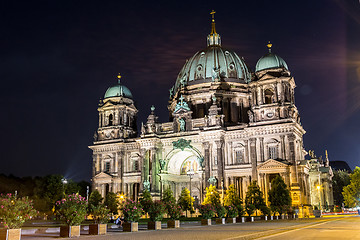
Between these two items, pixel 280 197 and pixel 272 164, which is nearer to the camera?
pixel 280 197

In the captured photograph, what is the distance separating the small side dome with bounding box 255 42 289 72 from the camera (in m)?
76.0

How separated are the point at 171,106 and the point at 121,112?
1239 cm

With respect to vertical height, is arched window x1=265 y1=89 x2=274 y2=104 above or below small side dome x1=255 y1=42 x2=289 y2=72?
below

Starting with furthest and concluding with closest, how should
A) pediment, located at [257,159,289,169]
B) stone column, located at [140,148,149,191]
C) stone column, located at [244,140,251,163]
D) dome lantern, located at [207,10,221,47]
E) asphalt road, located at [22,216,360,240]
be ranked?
dome lantern, located at [207,10,221,47] < stone column, located at [140,148,149,191] < stone column, located at [244,140,251,163] < pediment, located at [257,159,289,169] < asphalt road, located at [22,216,360,240]

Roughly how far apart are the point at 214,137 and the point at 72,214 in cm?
5034

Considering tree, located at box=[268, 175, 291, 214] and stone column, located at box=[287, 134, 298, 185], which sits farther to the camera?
stone column, located at box=[287, 134, 298, 185]

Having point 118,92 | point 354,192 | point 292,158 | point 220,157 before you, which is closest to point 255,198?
point 292,158

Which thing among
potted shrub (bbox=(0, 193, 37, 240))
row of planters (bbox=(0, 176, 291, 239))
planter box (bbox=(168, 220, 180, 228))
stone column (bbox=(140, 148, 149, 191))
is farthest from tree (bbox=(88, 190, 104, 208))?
potted shrub (bbox=(0, 193, 37, 240))

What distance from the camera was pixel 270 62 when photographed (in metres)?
76.4

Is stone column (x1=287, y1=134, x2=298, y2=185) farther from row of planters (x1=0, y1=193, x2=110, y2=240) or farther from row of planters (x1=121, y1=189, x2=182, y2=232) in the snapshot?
row of planters (x1=0, y1=193, x2=110, y2=240)

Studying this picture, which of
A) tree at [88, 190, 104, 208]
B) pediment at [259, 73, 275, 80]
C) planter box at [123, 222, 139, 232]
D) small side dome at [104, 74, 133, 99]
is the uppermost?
small side dome at [104, 74, 133, 99]

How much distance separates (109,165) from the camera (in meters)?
87.4

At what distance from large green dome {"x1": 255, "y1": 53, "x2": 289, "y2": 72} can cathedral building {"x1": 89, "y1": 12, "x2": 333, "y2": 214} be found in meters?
0.18

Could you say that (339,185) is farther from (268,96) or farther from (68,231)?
(68,231)
